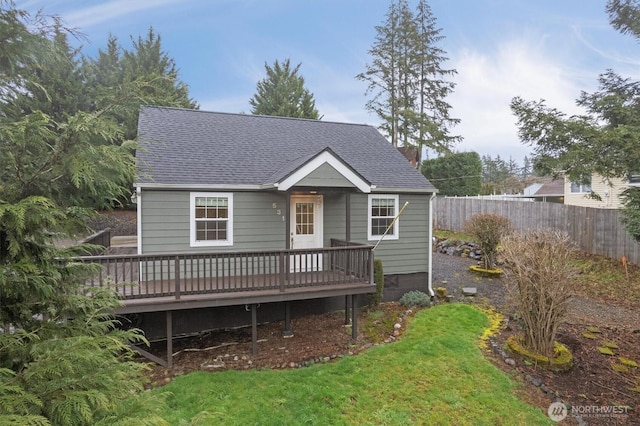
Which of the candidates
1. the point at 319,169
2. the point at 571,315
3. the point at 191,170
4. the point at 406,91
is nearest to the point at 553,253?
the point at 571,315

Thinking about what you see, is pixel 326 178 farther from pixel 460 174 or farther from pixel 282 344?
pixel 460 174

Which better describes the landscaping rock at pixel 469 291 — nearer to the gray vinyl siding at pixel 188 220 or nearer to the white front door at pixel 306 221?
the white front door at pixel 306 221

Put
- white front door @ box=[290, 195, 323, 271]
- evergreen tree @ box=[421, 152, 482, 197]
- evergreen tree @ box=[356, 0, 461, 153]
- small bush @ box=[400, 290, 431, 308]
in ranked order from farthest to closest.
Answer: evergreen tree @ box=[421, 152, 482, 197] → evergreen tree @ box=[356, 0, 461, 153] → small bush @ box=[400, 290, 431, 308] → white front door @ box=[290, 195, 323, 271]

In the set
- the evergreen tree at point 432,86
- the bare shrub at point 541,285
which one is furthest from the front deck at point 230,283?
the evergreen tree at point 432,86

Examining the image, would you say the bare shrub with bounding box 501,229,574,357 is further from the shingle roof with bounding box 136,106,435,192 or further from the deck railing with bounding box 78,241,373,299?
the shingle roof with bounding box 136,106,435,192

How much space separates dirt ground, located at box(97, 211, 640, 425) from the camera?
561cm

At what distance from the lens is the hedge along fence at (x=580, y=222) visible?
1267cm

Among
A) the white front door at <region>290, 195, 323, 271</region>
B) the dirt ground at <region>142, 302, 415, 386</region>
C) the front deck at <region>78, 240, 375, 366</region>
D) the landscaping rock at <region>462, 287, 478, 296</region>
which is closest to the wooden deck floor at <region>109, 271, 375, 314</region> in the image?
the front deck at <region>78, 240, 375, 366</region>

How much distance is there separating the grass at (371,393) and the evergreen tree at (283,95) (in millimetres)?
24720

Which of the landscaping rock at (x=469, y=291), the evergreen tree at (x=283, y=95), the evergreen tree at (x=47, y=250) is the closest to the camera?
the evergreen tree at (x=47, y=250)

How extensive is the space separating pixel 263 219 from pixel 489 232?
864 centimetres

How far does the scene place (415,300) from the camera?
9992 millimetres

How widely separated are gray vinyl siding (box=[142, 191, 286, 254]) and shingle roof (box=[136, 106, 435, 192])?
424 mm

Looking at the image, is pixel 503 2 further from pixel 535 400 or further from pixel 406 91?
pixel 535 400
